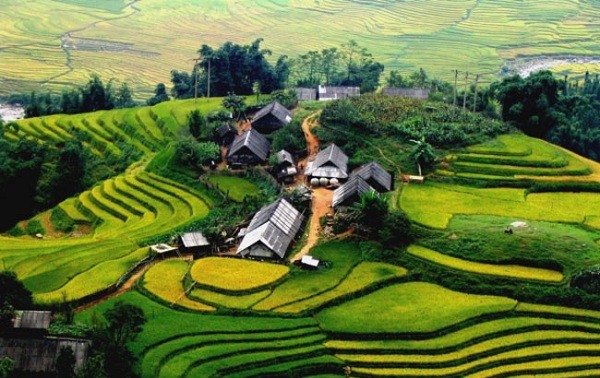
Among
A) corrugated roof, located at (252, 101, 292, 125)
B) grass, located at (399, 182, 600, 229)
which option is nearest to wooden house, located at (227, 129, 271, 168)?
corrugated roof, located at (252, 101, 292, 125)

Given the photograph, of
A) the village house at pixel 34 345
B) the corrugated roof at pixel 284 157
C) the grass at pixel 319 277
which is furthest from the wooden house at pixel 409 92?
the village house at pixel 34 345

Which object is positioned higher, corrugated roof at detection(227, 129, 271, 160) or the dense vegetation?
the dense vegetation

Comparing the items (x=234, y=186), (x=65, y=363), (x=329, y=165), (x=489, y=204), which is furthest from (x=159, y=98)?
(x=65, y=363)

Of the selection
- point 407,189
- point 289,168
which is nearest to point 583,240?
point 407,189

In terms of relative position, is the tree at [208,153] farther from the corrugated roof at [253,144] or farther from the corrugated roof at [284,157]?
the corrugated roof at [284,157]

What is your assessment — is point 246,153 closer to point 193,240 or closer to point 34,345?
point 193,240

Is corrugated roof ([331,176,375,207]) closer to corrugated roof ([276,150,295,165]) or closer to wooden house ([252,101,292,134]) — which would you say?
corrugated roof ([276,150,295,165])
